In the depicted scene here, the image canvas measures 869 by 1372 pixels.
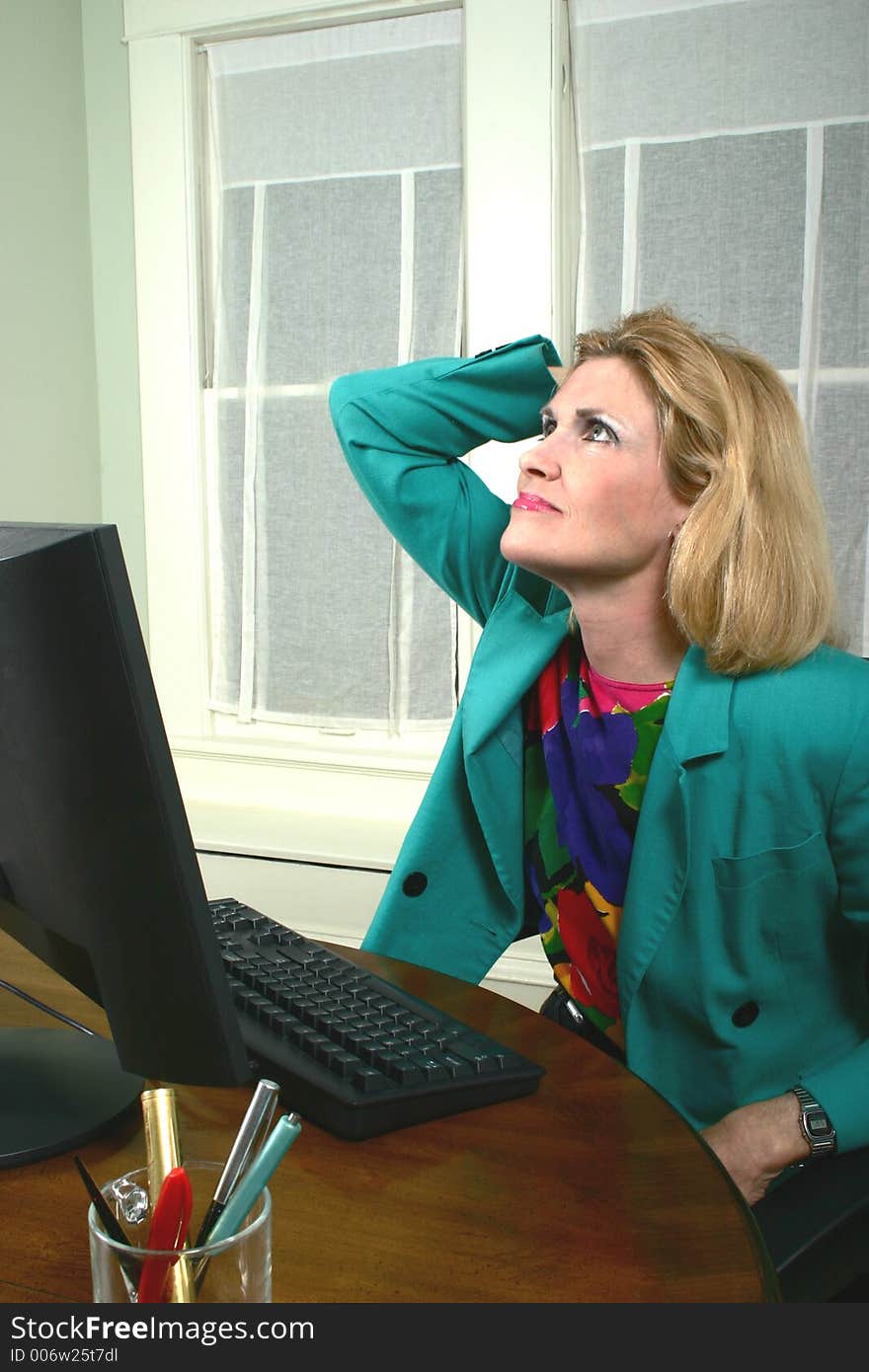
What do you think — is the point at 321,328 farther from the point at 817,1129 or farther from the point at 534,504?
the point at 817,1129

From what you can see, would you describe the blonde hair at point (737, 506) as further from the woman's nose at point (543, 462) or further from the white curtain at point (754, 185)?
the white curtain at point (754, 185)

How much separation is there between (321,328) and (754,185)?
3.19 feet

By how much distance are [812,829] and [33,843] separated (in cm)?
83

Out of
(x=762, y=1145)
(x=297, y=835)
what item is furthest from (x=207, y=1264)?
(x=297, y=835)

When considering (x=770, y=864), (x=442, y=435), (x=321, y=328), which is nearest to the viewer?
(x=770, y=864)

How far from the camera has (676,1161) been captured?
0.82m

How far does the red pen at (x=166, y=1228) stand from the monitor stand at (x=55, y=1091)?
0.28 meters

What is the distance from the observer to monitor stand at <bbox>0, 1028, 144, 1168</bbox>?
2.60ft

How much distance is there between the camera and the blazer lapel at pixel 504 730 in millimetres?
1514

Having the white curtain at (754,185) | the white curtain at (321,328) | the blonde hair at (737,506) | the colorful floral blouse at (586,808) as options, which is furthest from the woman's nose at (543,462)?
the white curtain at (321,328)

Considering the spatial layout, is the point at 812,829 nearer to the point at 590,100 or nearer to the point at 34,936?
the point at 34,936

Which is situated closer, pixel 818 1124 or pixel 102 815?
pixel 102 815

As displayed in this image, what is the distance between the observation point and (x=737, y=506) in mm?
1377

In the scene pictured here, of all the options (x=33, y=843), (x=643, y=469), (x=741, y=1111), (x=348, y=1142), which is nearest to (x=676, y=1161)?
(x=348, y=1142)
